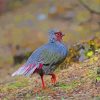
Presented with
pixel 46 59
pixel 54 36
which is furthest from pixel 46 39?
pixel 46 59

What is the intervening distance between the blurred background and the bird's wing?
9634 millimetres

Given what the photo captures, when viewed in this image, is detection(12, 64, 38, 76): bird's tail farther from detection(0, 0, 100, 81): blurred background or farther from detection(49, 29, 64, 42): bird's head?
detection(0, 0, 100, 81): blurred background

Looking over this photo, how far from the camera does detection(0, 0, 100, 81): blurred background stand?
21.8 m

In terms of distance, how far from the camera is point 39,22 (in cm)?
2517

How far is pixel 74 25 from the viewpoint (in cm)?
2397

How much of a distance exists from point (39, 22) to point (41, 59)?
16.0 metres

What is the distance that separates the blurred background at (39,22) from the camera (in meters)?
21.8

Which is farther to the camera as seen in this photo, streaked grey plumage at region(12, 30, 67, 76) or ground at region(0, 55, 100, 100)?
streaked grey plumage at region(12, 30, 67, 76)

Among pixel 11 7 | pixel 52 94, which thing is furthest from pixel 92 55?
pixel 11 7

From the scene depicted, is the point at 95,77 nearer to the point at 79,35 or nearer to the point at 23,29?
the point at 79,35

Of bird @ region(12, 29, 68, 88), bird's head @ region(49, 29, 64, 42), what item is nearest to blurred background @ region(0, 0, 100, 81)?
bird's head @ region(49, 29, 64, 42)

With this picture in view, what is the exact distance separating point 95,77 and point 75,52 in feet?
9.25

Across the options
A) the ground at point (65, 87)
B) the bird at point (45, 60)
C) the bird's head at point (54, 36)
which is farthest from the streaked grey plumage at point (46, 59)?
the ground at point (65, 87)

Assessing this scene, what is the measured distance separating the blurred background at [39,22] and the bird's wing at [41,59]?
379 inches
